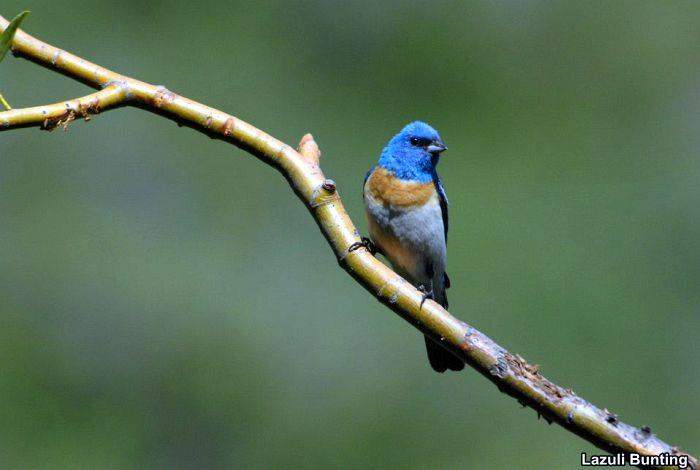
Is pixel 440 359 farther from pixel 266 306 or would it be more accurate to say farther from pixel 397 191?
pixel 266 306

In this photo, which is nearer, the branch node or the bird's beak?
the branch node

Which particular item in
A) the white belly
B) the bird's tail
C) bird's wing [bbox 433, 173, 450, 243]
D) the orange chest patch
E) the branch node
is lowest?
the branch node

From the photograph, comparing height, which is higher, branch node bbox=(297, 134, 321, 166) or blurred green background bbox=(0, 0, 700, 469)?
blurred green background bbox=(0, 0, 700, 469)

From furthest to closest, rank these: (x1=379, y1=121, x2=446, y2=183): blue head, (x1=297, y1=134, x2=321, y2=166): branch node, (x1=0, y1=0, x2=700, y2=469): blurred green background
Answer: (x1=0, y1=0, x2=700, y2=469): blurred green background, (x1=379, y1=121, x2=446, y2=183): blue head, (x1=297, y1=134, x2=321, y2=166): branch node

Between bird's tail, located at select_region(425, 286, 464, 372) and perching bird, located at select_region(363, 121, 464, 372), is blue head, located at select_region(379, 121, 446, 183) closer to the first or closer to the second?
perching bird, located at select_region(363, 121, 464, 372)

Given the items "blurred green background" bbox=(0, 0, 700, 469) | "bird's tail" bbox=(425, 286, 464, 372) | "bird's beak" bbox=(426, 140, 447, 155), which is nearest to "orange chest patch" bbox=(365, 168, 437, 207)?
"bird's beak" bbox=(426, 140, 447, 155)

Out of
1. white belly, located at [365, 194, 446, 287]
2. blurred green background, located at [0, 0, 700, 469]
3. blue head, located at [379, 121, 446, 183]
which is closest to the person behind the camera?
white belly, located at [365, 194, 446, 287]

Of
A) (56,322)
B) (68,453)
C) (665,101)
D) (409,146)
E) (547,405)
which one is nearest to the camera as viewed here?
(547,405)

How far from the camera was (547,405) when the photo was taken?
5.69ft

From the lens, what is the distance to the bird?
3826mm

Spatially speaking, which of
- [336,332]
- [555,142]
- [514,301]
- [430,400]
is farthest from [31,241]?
[555,142]

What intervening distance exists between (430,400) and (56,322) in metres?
4.95

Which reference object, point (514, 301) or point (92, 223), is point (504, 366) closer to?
point (514, 301)

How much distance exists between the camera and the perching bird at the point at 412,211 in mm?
3826
